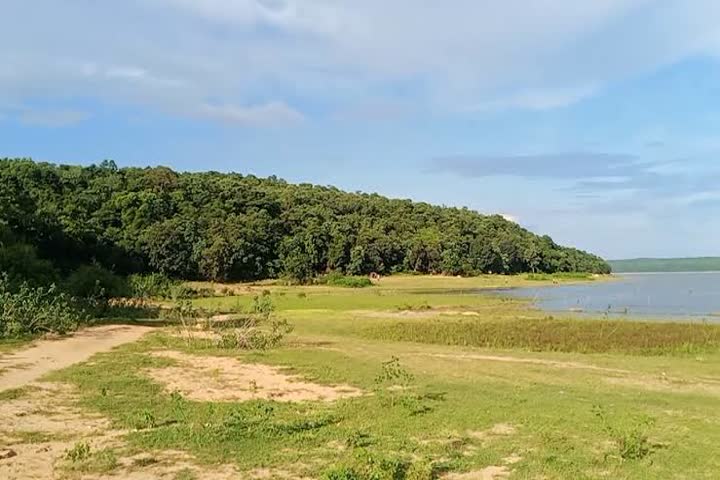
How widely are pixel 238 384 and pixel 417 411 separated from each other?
5.14 m

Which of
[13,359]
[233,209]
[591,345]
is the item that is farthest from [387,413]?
[233,209]

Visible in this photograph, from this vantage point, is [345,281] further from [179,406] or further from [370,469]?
[370,469]

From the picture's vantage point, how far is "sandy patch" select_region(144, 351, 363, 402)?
1458cm

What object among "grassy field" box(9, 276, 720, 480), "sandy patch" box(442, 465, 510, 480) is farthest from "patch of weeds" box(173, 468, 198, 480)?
"sandy patch" box(442, 465, 510, 480)

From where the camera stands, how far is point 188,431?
1086cm

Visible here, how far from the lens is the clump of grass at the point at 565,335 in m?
28.1

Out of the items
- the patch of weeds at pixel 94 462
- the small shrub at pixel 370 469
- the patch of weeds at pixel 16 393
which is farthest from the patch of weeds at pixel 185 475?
the patch of weeds at pixel 16 393

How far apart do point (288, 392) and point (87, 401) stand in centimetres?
402

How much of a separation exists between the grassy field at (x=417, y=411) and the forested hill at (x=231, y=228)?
1515 inches

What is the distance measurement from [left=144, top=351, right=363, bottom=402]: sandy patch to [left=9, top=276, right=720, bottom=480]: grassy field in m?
0.07

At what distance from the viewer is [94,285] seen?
37094 mm

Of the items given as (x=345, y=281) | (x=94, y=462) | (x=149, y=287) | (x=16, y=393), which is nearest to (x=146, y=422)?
(x=94, y=462)

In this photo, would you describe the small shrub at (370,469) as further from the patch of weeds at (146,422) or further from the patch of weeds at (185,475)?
the patch of weeds at (146,422)

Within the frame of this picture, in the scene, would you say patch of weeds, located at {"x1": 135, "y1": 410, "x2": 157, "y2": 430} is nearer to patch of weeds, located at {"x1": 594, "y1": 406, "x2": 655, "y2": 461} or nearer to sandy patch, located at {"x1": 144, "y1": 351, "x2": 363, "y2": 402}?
sandy patch, located at {"x1": 144, "y1": 351, "x2": 363, "y2": 402}
